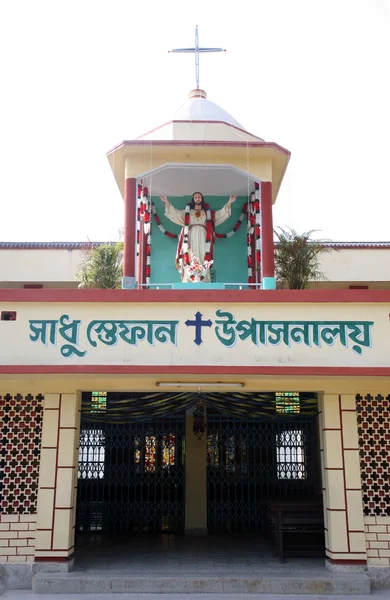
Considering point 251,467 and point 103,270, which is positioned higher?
point 103,270

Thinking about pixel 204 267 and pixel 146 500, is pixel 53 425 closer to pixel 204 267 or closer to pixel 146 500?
pixel 204 267

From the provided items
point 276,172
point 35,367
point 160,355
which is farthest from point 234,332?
point 276,172

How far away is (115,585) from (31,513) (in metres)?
1.61

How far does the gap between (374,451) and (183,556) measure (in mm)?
3670

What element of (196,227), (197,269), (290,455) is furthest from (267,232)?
(290,455)

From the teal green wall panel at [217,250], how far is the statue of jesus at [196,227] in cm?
66

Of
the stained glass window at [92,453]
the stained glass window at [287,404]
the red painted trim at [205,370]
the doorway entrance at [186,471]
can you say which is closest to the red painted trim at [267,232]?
the stained glass window at [287,404]

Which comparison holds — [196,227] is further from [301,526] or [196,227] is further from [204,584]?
[204,584]

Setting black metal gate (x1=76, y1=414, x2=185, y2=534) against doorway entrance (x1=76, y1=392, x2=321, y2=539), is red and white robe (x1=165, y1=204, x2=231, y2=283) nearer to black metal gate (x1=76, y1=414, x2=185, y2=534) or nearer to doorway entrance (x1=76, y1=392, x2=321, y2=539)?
doorway entrance (x1=76, y1=392, x2=321, y2=539)

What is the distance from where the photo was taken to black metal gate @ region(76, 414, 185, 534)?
1234 cm

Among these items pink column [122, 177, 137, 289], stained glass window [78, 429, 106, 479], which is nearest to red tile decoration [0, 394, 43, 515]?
pink column [122, 177, 137, 289]

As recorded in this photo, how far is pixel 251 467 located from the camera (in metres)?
12.7

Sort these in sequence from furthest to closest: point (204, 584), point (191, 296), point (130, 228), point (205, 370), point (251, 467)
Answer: point (251, 467)
point (130, 228)
point (204, 584)
point (191, 296)
point (205, 370)

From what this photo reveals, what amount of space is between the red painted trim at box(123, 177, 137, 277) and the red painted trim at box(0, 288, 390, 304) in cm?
236
